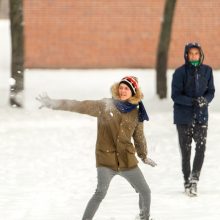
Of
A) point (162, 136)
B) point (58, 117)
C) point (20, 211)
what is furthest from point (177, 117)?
point (58, 117)

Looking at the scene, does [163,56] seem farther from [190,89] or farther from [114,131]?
[114,131]

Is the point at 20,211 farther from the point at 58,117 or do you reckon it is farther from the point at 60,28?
the point at 60,28

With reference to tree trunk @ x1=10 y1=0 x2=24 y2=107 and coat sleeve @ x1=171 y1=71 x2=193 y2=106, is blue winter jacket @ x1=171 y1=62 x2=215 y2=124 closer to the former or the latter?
coat sleeve @ x1=171 y1=71 x2=193 y2=106

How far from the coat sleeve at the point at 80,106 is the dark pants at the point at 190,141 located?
7.36ft

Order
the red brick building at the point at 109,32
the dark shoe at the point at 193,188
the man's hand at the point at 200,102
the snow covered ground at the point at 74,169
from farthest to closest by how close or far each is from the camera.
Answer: the red brick building at the point at 109,32 → the dark shoe at the point at 193,188 → the man's hand at the point at 200,102 → the snow covered ground at the point at 74,169

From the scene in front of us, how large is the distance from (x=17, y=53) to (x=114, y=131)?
10184mm

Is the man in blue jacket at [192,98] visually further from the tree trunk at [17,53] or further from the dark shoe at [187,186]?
the tree trunk at [17,53]

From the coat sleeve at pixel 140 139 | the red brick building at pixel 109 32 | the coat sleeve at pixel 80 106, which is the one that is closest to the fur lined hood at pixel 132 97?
the coat sleeve at pixel 80 106

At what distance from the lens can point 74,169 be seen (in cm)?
1036

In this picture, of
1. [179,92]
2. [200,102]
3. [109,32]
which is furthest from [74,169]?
[109,32]

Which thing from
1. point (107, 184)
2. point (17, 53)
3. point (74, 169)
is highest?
point (107, 184)

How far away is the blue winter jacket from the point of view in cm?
788

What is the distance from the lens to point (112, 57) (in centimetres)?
2427

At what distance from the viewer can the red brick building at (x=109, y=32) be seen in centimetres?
2395
